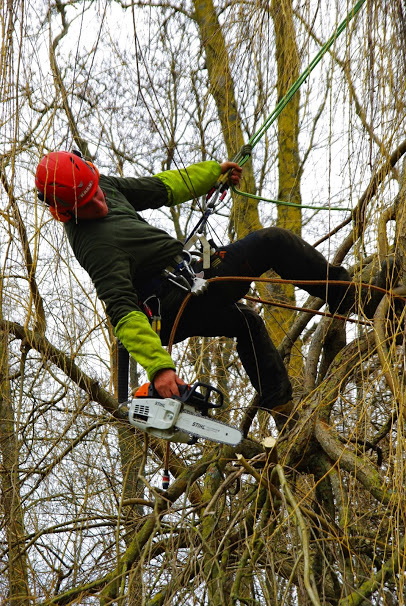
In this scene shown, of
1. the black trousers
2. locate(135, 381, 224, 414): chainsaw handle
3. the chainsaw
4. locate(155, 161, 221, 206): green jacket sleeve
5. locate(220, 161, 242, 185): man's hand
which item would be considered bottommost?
the chainsaw

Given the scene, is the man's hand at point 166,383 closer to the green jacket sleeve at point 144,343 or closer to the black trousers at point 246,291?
the green jacket sleeve at point 144,343

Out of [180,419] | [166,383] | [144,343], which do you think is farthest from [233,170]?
[180,419]

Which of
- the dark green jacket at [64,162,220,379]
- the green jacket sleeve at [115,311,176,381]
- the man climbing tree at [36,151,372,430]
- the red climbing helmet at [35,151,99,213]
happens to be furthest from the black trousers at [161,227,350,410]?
the red climbing helmet at [35,151,99,213]

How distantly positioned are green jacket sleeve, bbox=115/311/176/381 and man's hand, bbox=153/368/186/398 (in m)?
0.02

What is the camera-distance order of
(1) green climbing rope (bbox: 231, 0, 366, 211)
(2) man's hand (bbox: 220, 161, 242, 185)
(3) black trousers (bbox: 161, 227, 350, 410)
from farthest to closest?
(2) man's hand (bbox: 220, 161, 242, 185) < (3) black trousers (bbox: 161, 227, 350, 410) < (1) green climbing rope (bbox: 231, 0, 366, 211)

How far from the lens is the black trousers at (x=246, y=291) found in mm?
3172

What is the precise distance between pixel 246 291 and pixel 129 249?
578 mm

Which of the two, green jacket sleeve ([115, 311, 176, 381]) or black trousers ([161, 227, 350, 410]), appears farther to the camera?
black trousers ([161, 227, 350, 410])

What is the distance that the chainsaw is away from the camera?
2.80 meters

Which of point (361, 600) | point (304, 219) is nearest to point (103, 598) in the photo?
point (361, 600)

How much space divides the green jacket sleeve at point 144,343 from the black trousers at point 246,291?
0.31 metres

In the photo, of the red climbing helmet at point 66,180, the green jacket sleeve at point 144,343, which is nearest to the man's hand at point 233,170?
the red climbing helmet at point 66,180

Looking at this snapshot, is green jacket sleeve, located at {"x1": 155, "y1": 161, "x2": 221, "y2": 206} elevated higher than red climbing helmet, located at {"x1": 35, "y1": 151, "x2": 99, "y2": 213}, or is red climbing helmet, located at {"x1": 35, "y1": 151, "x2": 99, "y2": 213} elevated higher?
green jacket sleeve, located at {"x1": 155, "y1": 161, "x2": 221, "y2": 206}

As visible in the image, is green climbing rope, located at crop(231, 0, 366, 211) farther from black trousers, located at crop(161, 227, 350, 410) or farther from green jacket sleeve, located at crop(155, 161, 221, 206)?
black trousers, located at crop(161, 227, 350, 410)
